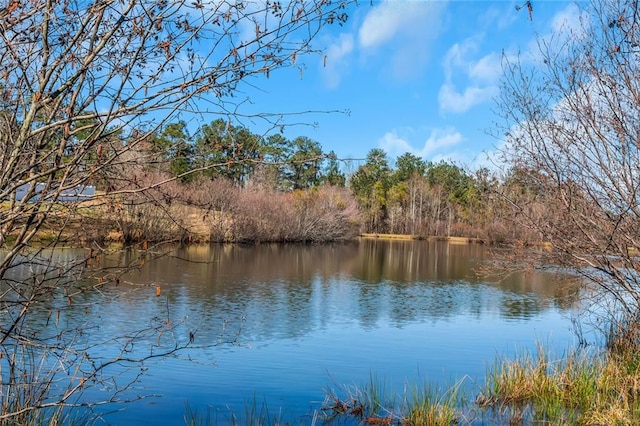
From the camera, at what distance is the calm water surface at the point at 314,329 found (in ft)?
30.2

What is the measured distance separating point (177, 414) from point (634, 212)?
22.6 ft

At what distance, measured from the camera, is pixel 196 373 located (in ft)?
33.1

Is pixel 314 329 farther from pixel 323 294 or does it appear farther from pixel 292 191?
pixel 292 191

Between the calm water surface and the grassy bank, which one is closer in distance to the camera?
the grassy bank

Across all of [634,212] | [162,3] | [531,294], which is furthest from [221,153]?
[531,294]

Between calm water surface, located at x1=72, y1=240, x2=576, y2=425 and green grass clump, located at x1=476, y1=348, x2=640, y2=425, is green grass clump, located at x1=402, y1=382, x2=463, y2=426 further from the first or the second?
calm water surface, located at x1=72, y1=240, x2=576, y2=425

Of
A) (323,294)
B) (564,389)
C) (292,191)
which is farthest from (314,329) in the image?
(292,191)

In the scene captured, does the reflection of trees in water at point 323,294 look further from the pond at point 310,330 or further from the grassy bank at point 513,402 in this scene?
the grassy bank at point 513,402

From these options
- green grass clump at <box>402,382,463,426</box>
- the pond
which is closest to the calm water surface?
the pond

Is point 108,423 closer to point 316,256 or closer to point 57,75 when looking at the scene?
point 57,75

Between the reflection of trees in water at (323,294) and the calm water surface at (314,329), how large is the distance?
5 cm

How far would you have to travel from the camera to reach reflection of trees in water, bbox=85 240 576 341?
601 inches

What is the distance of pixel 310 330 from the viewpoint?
1416cm

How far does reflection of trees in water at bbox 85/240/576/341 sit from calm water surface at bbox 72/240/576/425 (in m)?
0.05
